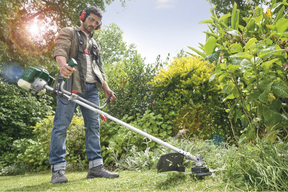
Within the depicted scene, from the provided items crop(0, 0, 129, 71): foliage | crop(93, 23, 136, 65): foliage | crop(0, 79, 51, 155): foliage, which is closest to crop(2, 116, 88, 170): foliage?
crop(0, 79, 51, 155): foliage

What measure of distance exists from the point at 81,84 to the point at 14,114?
20.8 feet

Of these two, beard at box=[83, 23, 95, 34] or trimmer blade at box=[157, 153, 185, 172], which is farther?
beard at box=[83, 23, 95, 34]

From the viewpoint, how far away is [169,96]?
13.0ft

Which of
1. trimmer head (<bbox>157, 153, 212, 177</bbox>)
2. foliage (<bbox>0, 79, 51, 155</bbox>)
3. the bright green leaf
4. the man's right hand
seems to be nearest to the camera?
the bright green leaf

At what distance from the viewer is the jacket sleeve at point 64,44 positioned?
8.91ft

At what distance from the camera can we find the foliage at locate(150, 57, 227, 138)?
149 inches

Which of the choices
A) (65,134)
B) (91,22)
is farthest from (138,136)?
(91,22)

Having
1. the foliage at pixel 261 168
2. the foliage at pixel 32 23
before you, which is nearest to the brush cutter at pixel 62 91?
the foliage at pixel 261 168

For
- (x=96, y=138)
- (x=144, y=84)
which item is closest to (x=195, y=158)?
(x=96, y=138)

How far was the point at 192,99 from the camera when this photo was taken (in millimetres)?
3826

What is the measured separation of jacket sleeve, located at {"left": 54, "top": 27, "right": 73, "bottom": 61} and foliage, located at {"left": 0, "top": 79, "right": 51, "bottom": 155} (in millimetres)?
5456

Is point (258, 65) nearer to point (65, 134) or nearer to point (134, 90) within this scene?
point (65, 134)

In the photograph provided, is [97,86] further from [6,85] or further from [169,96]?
[6,85]

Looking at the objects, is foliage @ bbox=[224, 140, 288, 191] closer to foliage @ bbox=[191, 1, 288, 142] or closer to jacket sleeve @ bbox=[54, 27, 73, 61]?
foliage @ bbox=[191, 1, 288, 142]
